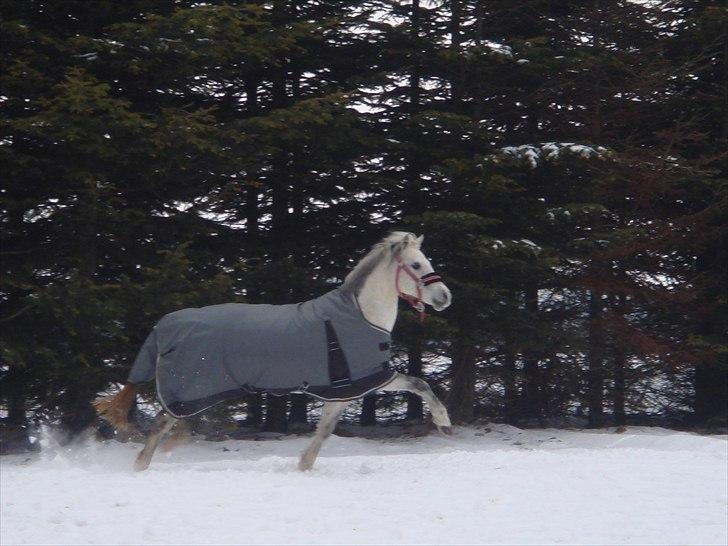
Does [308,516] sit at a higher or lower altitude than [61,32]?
lower

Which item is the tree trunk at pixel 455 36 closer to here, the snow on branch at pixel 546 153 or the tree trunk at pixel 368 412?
the snow on branch at pixel 546 153

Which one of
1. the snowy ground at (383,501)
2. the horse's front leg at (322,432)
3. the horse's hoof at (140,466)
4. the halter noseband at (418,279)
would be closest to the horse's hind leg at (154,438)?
the horse's hoof at (140,466)

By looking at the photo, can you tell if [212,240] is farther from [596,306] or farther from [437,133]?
[596,306]

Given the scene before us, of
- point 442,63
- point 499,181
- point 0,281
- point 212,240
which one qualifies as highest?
point 442,63

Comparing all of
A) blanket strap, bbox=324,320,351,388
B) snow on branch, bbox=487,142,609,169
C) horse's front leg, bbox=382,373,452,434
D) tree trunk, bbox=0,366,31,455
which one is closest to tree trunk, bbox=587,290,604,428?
snow on branch, bbox=487,142,609,169

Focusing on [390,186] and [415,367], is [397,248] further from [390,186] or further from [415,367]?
[415,367]

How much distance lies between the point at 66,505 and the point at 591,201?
33.0ft

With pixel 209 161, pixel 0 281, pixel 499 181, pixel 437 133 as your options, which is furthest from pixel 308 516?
pixel 437 133

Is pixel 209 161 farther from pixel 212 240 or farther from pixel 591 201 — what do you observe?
pixel 591 201

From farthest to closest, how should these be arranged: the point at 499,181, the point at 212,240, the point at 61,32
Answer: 1. the point at 212,240
2. the point at 499,181
3. the point at 61,32

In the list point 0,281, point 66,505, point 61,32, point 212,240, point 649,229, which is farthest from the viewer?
point 649,229

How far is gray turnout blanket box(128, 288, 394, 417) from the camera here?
7.45 metres

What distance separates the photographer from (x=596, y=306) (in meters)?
14.2

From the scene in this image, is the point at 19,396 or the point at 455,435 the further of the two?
the point at 455,435
